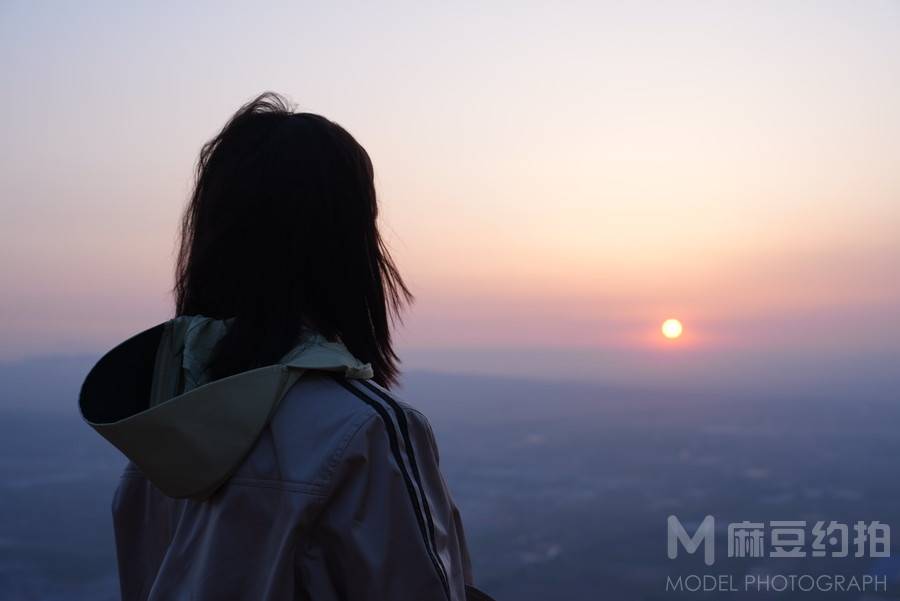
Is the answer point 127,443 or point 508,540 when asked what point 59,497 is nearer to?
point 508,540

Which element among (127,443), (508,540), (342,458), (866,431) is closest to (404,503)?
(342,458)

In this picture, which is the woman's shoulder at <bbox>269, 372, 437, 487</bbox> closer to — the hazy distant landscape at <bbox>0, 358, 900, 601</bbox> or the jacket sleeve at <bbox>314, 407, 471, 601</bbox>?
the jacket sleeve at <bbox>314, 407, 471, 601</bbox>

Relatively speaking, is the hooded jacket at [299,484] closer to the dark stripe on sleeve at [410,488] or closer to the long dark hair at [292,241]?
the dark stripe on sleeve at [410,488]

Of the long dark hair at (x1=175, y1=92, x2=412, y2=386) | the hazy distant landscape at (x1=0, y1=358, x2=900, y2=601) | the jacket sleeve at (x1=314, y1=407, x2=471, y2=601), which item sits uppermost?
the long dark hair at (x1=175, y1=92, x2=412, y2=386)

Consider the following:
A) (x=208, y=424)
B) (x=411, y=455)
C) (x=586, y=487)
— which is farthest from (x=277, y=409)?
(x=586, y=487)

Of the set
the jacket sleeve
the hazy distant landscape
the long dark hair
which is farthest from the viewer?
the hazy distant landscape

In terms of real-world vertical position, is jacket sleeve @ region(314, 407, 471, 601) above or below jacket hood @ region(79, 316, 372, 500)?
below

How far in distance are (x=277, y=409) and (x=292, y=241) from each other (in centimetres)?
30

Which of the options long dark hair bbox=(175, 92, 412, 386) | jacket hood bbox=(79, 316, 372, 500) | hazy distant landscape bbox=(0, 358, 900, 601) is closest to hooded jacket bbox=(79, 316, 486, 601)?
jacket hood bbox=(79, 316, 372, 500)

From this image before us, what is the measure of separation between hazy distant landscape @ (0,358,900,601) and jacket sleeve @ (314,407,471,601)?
140 feet

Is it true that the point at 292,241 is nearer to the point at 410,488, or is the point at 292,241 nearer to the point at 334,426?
the point at 334,426

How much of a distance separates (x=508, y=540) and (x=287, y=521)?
65290 mm

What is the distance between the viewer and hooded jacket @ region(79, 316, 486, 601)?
1085mm

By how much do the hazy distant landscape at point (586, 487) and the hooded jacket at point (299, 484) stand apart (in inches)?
1681
